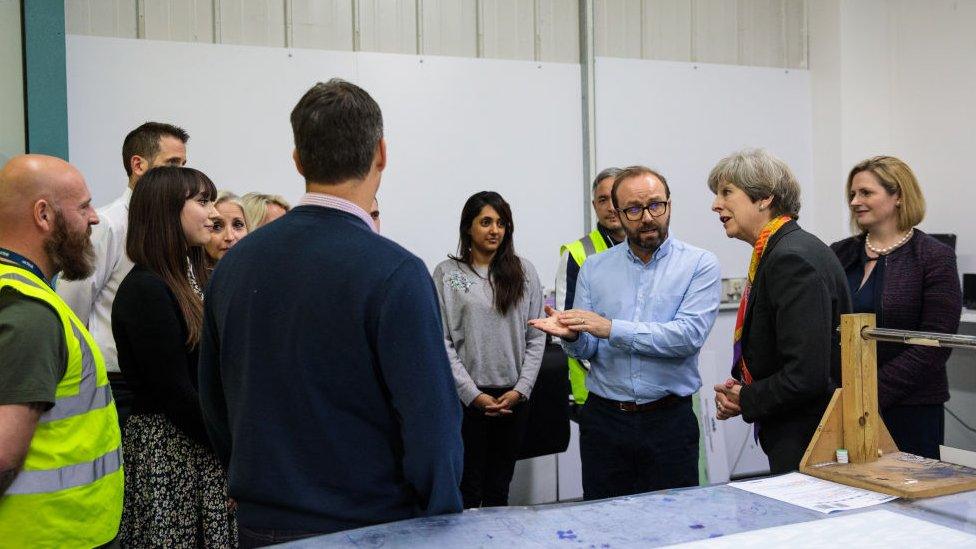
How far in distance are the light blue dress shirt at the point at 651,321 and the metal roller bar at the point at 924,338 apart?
720mm

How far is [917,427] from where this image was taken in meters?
2.40

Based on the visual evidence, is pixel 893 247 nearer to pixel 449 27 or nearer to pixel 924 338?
pixel 924 338

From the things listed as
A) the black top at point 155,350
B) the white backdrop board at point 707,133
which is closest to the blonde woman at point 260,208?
the black top at point 155,350

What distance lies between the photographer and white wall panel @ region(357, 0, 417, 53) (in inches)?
147

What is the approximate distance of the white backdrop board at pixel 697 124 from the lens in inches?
162

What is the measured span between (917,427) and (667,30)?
262 centimetres

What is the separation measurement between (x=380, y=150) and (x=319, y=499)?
572 millimetres

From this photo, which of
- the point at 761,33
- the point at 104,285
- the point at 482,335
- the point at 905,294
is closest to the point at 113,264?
the point at 104,285

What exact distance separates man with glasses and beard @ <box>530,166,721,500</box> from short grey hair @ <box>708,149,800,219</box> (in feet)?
0.92

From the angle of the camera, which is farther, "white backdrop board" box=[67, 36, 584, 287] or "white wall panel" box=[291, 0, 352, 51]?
"white wall panel" box=[291, 0, 352, 51]

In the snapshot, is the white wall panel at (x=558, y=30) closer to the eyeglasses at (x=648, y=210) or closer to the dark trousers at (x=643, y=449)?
the eyeglasses at (x=648, y=210)

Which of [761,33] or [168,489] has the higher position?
[761,33]

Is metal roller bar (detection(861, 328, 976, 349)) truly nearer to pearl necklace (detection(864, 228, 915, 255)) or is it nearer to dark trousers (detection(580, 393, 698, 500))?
dark trousers (detection(580, 393, 698, 500))

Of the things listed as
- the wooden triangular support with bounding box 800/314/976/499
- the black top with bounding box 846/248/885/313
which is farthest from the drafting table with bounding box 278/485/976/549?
the black top with bounding box 846/248/885/313
